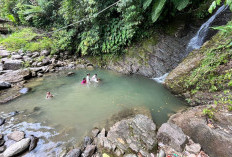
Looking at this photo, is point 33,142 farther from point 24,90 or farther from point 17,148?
point 24,90

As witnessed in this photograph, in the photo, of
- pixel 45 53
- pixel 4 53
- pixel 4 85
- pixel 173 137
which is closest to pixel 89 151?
pixel 173 137

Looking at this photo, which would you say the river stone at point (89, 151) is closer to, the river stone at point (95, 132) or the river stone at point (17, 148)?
the river stone at point (95, 132)

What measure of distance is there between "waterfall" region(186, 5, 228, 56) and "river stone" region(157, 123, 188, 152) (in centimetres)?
584

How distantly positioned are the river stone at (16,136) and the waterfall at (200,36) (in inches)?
329

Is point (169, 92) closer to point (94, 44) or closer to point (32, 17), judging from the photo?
point (94, 44)

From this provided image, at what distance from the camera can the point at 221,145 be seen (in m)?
2.24

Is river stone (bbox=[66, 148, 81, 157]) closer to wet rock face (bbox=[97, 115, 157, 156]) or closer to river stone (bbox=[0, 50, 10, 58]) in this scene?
wet rock face (bbox=[97, 115, 157, 156])

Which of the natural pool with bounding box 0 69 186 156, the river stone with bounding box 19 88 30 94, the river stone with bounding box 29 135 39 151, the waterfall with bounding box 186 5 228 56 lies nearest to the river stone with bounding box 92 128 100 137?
the natural pool with bounding box 0 69 186 156

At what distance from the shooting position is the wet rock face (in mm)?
2652

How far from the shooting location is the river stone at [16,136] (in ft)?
10.0

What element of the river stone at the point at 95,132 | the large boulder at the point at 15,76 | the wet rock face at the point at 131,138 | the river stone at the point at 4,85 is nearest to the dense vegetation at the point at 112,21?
the large boulder at the point at 15,76

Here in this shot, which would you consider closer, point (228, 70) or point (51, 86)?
point (228, 70)

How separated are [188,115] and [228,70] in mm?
1877

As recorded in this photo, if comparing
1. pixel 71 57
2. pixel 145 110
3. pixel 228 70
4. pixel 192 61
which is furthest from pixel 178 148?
pixel 71 57
